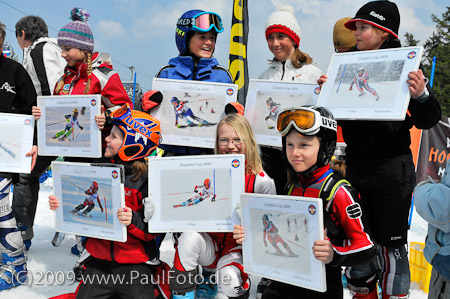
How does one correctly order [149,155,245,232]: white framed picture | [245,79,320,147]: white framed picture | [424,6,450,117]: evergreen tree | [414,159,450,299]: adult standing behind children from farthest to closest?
1. [424,6,450,117]: evergreen tree
2. [245,79,320,147]: white framed picture
3. [149,155,245,232]: white framed picture
4. [414,159,450,299]: adult standing behind children

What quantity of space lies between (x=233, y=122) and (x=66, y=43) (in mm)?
1773

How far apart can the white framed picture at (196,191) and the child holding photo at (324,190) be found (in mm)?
282

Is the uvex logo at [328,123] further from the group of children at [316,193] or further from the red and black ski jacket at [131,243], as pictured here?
the red and black ski jacket at [131,243]

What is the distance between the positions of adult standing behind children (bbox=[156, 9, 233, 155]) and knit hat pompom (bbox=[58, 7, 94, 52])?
Answer: 0.72m

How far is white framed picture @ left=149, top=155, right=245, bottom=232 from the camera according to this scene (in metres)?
2.89

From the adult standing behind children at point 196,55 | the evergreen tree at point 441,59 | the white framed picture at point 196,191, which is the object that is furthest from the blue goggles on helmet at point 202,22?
the evergreen tree at point 441,59

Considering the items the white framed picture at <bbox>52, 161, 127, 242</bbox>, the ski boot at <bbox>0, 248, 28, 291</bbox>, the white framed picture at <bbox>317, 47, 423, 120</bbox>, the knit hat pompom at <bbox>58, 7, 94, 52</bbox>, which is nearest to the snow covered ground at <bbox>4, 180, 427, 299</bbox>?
the ski boot at <bbox>0, 248, 28, 291</bbox>

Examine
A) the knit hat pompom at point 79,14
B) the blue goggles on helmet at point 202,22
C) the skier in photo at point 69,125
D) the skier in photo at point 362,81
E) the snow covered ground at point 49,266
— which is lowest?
the snow covered ground at point 49,266

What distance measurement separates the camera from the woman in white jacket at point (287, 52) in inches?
147

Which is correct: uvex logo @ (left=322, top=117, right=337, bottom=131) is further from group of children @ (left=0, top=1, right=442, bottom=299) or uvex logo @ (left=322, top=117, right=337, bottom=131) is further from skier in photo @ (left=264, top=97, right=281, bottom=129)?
skier in photo @ (left=264, top=97, right=281, bottom=129)

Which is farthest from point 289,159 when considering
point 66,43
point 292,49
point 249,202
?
point 66,43

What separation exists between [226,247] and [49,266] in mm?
2303

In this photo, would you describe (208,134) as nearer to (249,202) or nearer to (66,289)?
(249,202)

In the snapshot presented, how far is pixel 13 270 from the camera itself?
12.8ft
